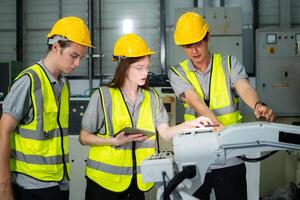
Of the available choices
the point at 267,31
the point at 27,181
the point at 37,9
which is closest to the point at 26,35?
the point at 37,9

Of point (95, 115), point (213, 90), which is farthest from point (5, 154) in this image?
point (213, 90)

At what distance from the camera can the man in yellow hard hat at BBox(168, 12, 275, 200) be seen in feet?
6.41

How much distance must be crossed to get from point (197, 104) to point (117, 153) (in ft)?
1.52

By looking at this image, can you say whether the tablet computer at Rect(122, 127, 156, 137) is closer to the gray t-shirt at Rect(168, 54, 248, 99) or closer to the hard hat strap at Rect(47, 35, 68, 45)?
the gray t-shirt at Rect(168, 54, 248, 99)

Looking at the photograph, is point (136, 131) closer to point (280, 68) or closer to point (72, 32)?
point (72, 32)

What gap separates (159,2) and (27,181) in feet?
11.7

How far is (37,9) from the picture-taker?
4957 millimetres

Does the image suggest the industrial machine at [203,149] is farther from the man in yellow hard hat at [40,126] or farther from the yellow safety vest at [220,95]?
the yellow safety vest at [220,95]

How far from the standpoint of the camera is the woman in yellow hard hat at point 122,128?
74.7 inches

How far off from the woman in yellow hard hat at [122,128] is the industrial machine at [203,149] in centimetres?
57

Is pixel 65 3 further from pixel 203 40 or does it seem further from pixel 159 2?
pixel 203 40

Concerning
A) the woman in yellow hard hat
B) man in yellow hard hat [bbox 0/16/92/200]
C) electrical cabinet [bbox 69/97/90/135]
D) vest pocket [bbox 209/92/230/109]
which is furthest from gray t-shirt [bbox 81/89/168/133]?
electrical cabinet [bbox 69/97/90/135]

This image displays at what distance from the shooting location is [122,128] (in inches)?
76.0

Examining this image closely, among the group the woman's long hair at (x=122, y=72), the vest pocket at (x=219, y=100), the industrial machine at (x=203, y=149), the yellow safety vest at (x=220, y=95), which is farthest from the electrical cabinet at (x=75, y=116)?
the industrial machine at (x=203, y=149)
